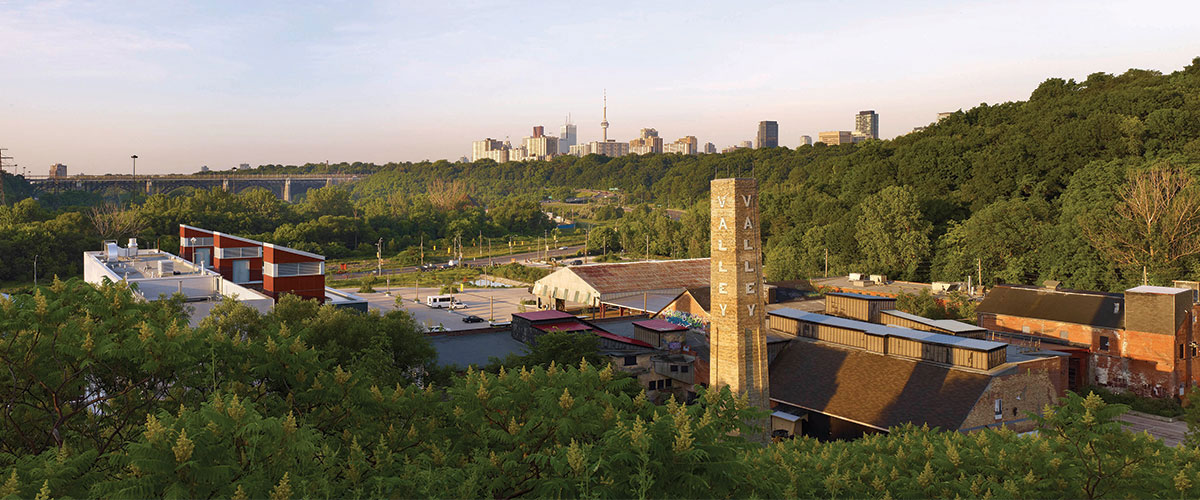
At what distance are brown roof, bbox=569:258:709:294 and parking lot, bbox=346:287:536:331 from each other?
7407 mm

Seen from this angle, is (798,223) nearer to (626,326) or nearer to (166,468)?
(626,326)

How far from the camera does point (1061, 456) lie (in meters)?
13.2

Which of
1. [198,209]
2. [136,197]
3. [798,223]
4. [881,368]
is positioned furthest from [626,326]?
[136,197]

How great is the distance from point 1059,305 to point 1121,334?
152 inches

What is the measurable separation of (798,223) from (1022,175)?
2283cm

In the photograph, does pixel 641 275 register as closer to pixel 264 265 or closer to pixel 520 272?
pixel 520 272

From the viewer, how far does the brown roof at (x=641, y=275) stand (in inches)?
2307

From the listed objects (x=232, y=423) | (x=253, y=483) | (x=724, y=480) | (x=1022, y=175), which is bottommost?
(x=724, y=480)

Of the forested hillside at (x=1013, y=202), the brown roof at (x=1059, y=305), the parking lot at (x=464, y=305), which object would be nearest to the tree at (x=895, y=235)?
the forested hillside at (x=1013, y=202)

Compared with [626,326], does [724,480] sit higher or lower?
higher

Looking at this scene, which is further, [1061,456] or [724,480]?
[1061,456]

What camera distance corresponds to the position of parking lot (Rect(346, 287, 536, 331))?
190ft

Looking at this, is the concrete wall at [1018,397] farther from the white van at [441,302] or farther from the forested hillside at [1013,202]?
the white van at [441,302]

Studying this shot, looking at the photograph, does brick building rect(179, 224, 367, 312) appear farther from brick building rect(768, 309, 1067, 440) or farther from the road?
the road
